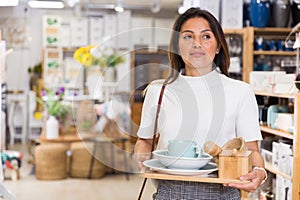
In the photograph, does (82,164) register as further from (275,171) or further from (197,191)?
(197,191)

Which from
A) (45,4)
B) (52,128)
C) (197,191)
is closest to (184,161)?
(197,191)

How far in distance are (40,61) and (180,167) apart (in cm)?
663

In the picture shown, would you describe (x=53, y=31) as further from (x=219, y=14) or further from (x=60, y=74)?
(x=219, y=14)

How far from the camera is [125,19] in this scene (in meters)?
7.54

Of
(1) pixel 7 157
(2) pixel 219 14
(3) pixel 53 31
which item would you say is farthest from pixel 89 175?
(3) pixel 53 31

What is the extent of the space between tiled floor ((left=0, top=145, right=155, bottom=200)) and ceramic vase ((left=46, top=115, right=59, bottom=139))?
0.46 metres

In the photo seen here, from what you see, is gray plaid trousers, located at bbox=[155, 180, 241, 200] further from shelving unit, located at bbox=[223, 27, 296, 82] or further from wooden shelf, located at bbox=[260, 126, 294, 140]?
shelving unit, located at bbox=[223, 27, 296, 82]

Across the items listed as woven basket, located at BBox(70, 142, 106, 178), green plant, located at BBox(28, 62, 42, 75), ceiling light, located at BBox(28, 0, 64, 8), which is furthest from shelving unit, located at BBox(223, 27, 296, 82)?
green plant, located at BBox(28, 62, 42, 75)

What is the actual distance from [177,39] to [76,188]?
3.45 meters

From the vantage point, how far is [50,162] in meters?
5.02

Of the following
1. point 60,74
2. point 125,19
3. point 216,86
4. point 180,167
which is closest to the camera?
point 180,167

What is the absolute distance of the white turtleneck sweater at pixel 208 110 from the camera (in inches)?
57.3

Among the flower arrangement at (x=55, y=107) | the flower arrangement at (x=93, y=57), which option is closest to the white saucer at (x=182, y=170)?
the flower arrangement at (x=93, y=57)

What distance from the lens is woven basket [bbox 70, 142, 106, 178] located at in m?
5.05
